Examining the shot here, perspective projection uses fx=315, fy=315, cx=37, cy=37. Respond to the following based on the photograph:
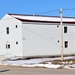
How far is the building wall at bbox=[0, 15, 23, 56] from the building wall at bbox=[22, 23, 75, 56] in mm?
869

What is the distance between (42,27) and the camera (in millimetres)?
42156

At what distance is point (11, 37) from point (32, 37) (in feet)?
10.8

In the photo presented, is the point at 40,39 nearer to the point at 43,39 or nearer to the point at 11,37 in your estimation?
the point at 43,39

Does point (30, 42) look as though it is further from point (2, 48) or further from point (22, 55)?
point (2, 48)

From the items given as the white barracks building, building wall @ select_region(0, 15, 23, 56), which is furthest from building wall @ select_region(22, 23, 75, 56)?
building wall @ select_region(0, 15, 23, 56)

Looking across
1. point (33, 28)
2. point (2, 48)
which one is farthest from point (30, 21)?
point (2, 48)

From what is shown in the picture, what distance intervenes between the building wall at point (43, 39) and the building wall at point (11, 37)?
2.85ft

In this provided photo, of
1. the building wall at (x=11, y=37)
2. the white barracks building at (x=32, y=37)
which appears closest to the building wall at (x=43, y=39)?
the white barracks building at (x=32, y=37)

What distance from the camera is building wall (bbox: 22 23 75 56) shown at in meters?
40.9

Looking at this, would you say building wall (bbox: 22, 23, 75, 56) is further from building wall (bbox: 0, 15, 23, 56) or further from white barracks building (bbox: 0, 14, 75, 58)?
building wall (bbox: 0, 15, 23, 56)

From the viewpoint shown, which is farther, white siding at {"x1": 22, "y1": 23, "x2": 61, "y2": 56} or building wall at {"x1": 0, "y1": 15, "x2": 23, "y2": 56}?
building wall at {"x1": 0, "y1": 15, "x2": 23, "y2": 56}

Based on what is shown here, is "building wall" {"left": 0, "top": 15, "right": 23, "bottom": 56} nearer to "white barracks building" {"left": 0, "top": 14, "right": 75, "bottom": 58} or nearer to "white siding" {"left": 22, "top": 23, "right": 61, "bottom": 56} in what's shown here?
"white barracks building" {"left": 0, "top": 14, "right": 75, "bottom": 58}

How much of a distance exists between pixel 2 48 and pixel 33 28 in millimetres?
6278

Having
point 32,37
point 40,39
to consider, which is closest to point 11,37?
point 32,37
